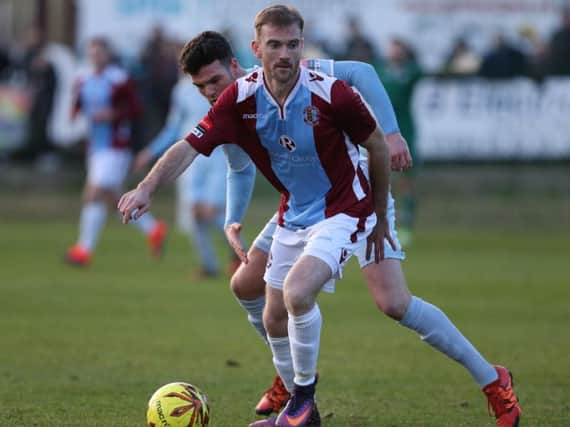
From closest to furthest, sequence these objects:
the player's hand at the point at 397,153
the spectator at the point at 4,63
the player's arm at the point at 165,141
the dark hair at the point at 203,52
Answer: the player's hand at the point at 397,153
the dark hair at the point at 203,52
the player's arm at the point at 165,141
the spectator at the point at 4,63

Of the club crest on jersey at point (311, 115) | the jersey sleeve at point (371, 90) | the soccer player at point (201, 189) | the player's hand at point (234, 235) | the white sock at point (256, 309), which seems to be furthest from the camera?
the soccer player at point (201, 189)

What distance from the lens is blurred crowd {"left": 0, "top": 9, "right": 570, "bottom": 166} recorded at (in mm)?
21859

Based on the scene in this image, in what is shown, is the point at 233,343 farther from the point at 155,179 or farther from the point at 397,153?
the point at 155,179

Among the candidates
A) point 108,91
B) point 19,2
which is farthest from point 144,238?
point 19,2

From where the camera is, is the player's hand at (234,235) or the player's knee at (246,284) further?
the player's knee at (246,284)

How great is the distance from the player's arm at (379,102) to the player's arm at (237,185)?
29.0 inches

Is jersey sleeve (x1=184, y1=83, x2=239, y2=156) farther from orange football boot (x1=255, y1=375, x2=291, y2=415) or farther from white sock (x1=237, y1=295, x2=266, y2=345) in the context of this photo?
orange football boot (x1=255, y1=375, x2=291, y2=415)

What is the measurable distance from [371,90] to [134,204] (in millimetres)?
1412

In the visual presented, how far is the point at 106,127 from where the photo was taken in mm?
15414

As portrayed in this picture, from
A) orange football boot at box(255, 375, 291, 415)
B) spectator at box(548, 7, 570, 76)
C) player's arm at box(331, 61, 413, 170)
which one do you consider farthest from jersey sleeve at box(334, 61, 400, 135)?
spectator at box(548, 7, 570, 76)

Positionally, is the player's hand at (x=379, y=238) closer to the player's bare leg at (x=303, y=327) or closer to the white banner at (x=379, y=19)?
the player's bare leg at (x=303, y=327)

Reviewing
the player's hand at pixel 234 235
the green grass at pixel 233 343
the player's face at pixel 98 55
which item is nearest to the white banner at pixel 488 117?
the green grass at pixel 233 343

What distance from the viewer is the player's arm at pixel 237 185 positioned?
673 cm

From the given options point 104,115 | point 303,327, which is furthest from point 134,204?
point 104,115
